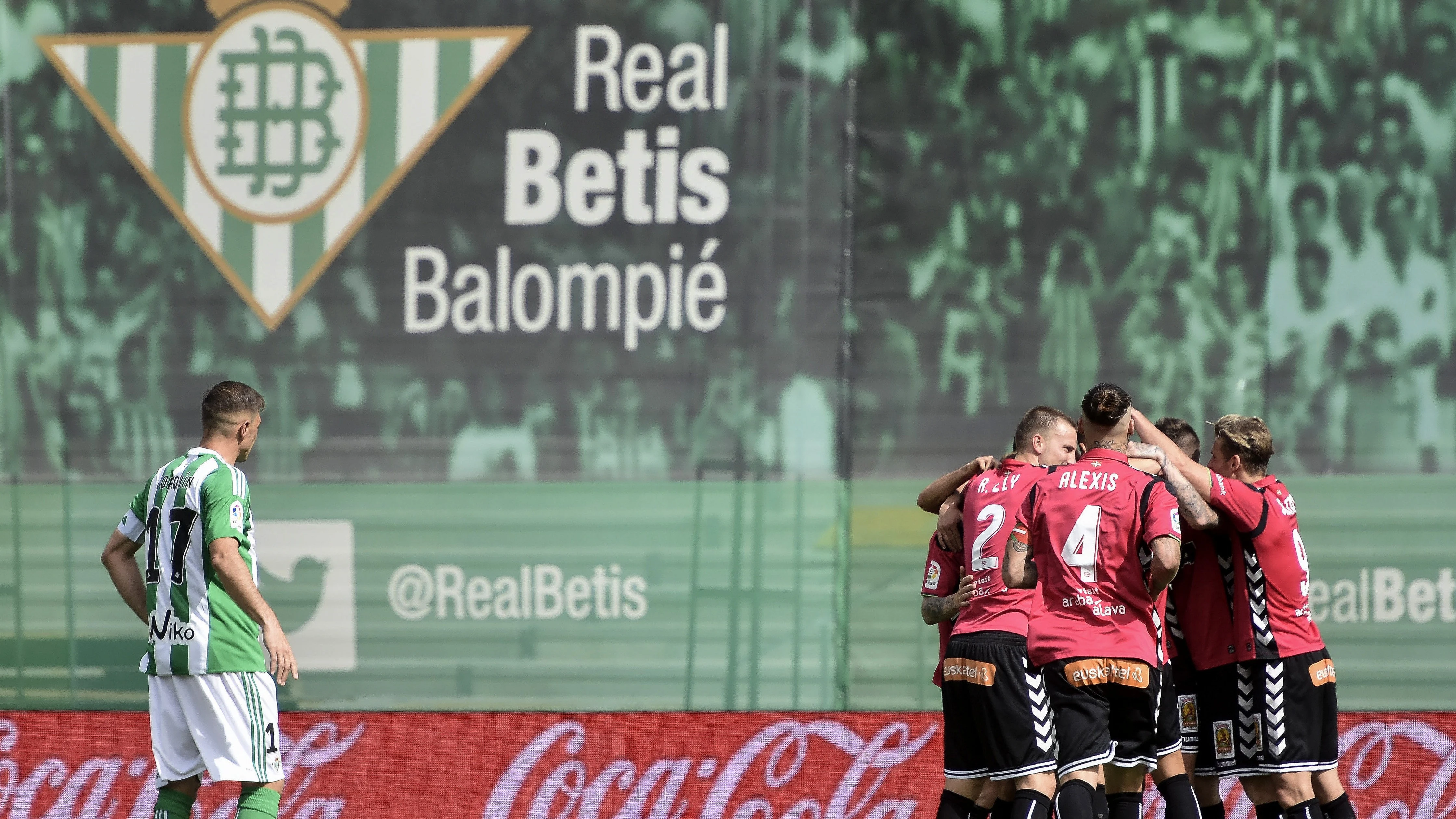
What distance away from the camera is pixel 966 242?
685 centimetres

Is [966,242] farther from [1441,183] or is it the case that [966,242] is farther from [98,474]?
[98,474]

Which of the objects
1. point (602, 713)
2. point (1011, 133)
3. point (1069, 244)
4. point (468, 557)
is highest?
point (1011, 133)

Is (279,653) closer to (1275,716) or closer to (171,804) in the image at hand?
(171,804)

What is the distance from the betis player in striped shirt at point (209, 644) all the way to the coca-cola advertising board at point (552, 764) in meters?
1.70

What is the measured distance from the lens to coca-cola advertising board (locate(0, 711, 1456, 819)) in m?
6.69

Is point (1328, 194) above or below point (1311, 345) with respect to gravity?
above

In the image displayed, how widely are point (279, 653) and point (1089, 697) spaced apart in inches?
111

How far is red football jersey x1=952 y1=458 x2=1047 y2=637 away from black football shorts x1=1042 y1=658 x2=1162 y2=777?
0.23 m

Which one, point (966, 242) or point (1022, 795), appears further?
point (966, 242)

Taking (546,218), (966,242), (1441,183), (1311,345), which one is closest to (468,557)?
(546,218)

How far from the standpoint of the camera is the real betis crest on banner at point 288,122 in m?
6.98

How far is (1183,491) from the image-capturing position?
5293mm

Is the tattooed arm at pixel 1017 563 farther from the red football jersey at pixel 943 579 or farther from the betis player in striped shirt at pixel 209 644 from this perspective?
the betis player in striped shirt at pixel 209 644

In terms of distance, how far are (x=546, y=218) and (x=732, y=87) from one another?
1096 millimetres
